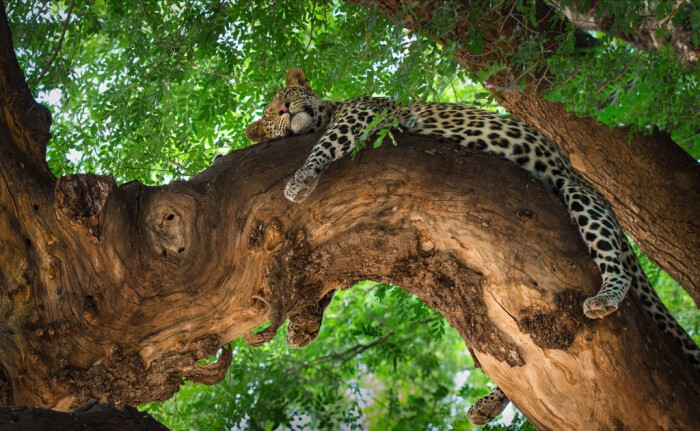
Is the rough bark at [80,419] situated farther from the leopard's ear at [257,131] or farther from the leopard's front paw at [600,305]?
the leopard's ear at [257,131]

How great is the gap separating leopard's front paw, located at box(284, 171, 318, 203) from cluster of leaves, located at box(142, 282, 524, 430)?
2541mm

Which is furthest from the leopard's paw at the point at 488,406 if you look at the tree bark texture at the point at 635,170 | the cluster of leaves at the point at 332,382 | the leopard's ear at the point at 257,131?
the leopard's ear at the point at 257,131

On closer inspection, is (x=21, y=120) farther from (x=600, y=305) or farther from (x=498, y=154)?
(x=600, y=305)

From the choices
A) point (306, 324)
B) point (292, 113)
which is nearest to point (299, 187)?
point (306, 324)

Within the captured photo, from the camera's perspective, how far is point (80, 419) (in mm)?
3297

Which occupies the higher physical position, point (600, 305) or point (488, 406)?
point (600, 305)

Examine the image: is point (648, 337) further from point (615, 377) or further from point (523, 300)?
point (523, 300)

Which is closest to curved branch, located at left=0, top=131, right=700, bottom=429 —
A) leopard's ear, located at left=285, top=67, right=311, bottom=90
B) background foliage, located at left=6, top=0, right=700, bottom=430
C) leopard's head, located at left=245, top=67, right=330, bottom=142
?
background foliage, located at left=6, top=0, right=700, bottom=430

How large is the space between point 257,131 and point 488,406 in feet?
9.75

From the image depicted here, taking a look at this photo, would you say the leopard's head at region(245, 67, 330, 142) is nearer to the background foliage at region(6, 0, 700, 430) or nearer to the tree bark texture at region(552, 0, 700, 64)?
the background foliage at region(6, 0, 700, 430)

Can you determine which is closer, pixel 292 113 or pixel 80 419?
pixel 80 419

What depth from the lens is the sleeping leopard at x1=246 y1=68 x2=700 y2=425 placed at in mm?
4105

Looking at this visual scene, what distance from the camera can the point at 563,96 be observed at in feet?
13.8

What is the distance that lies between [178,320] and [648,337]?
2.57 meters
